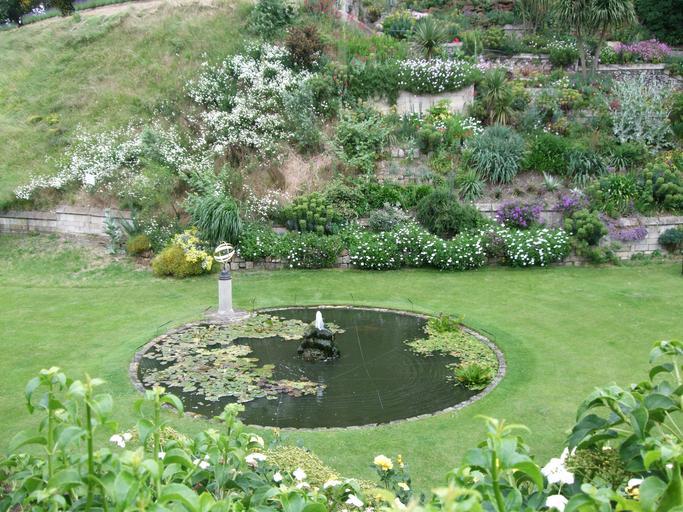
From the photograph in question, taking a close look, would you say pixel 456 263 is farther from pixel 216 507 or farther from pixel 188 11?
pixel 188 11

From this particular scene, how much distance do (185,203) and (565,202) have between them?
293 inches

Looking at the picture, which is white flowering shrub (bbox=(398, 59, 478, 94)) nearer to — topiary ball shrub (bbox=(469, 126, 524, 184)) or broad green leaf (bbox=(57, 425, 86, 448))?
topiary ball shrub (bbox=(469, 126, 524, 184))

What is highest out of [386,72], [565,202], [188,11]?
[188,11]

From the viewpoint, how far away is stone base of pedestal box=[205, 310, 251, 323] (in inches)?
369

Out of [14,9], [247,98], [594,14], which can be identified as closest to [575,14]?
[594,14]

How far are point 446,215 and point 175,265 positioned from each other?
5.10 meters

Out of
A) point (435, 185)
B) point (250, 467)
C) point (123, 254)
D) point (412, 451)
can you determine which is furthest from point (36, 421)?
point (435, 185)

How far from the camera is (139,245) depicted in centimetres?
1254

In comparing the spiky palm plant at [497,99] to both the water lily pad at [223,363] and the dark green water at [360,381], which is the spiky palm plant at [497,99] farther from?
the water lily pad at [223,363]

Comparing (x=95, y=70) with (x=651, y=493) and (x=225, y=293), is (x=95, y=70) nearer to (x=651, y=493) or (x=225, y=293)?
(x=225, y=293)

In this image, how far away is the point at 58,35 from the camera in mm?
21344


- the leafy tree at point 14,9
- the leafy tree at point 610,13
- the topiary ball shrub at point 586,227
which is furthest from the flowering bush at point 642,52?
the leafy tree at point 14,9

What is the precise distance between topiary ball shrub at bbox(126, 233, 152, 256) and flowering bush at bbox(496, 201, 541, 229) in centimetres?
686

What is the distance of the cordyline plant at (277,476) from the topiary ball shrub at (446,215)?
9467mm
